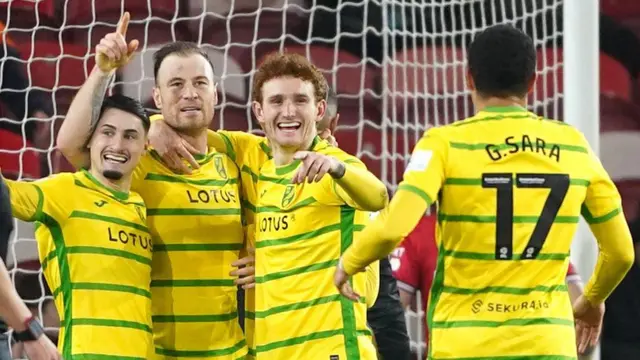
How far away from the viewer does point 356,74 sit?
5.77 m

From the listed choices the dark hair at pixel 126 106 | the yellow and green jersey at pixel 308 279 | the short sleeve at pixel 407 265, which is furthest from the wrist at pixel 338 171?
the short sleeve at pixel 407 265

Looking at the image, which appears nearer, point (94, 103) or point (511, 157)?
point (511, 157)

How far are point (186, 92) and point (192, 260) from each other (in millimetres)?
498

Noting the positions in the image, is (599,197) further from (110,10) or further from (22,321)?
(110,10)

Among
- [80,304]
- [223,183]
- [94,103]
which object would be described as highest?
[94,103]

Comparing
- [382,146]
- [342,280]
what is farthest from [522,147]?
[382,146]

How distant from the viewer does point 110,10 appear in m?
5.64

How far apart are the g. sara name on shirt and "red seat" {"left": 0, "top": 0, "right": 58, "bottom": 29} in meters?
3.28

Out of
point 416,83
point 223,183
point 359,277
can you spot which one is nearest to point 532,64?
point 359,277

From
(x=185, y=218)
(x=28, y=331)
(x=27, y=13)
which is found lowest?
(x=28, y=331)

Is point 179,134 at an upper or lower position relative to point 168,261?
upper

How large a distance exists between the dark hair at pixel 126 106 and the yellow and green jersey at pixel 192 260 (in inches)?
4.9

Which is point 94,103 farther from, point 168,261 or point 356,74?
point 356,74

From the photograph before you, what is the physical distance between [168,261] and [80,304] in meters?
0.28
